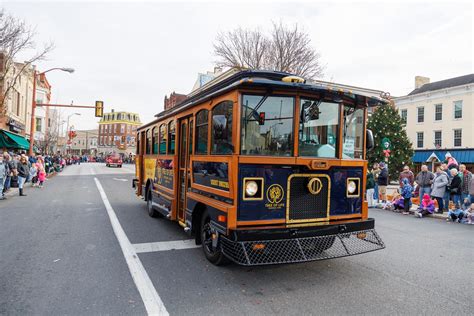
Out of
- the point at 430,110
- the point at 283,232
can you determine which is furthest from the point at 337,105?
the point at 430,110

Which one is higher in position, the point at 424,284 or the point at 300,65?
the point at 300,65

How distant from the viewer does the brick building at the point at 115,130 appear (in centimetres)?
9762

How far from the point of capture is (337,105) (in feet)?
16.7

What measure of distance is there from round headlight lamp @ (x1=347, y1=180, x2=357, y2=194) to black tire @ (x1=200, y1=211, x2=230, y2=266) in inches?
86.1

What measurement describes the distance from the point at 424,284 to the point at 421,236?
3.68 meters

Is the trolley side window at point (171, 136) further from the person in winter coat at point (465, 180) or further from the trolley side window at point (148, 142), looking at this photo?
the person in winter coat at point (465, 180)

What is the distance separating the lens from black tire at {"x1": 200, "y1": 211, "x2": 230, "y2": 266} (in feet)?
16.7

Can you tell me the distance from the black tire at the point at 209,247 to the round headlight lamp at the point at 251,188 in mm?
1129

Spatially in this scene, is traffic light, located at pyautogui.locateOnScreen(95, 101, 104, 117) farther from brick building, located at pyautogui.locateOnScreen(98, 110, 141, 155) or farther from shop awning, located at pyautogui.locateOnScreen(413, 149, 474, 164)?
brick building, located at pyautogui.locateOnScreen(98, 110, 141, 155)

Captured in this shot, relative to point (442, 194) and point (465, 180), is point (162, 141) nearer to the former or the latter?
point (442, 194)

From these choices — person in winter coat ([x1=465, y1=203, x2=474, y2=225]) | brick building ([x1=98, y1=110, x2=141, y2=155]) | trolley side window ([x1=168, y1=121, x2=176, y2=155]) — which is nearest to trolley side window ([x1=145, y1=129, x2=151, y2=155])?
trolley side window ([x1=168, y1=121, x2=176, y2=155])

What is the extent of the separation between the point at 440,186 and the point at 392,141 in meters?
20.6

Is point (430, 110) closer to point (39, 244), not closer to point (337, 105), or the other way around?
point (337, 105)

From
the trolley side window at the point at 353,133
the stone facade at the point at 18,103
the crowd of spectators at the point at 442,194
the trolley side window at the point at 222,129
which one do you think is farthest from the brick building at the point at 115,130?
the trolley side window at the point at 353,133
